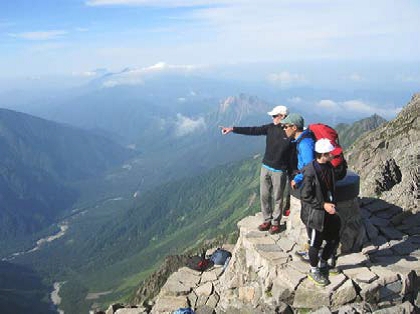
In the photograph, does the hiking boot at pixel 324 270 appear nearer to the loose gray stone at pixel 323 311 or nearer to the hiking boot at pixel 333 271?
the hiking boot at pixel 333 271

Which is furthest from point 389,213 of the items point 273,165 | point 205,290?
point 205,290

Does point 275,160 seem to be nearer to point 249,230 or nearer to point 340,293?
point 249,230

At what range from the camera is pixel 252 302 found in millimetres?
16922

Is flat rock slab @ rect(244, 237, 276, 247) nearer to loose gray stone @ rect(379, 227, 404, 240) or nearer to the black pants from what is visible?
the black pants

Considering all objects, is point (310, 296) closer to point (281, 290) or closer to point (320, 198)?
point (281, 290)

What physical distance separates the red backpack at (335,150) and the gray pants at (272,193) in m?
2.86

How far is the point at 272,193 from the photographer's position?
19094 mm

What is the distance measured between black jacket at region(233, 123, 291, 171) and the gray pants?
46 centimetres

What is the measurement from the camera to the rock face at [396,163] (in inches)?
960

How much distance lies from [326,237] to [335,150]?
3.17 m

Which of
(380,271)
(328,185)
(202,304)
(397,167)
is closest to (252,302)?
(202,304)

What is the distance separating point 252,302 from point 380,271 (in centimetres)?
533

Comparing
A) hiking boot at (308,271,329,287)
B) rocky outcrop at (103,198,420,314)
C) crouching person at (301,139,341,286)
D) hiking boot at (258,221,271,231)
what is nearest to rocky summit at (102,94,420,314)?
rocky outcrop at (103,198,420,314)

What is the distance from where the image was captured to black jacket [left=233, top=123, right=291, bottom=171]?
17477 millimetres
